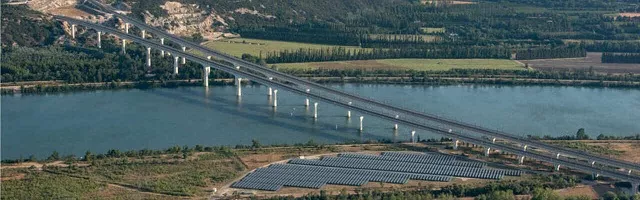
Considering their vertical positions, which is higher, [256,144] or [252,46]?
[252,46]

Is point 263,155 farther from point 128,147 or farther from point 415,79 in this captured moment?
point 415,79

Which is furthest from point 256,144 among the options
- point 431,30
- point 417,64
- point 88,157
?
point 431,30

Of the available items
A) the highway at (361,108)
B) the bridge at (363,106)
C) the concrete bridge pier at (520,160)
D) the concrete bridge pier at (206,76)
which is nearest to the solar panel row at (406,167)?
the concrete bridge pier at (520,160)

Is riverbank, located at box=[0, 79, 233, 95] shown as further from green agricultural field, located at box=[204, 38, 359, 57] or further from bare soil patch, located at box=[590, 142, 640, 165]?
bare soil patch, located at box=[590, 142, 640, 165]

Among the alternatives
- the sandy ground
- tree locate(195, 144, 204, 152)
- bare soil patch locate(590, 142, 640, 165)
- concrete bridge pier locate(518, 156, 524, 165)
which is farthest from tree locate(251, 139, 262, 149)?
the sandy ground

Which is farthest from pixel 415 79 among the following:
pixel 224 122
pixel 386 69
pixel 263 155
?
pixel 263 155

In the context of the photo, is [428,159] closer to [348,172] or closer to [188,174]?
[348,172]
